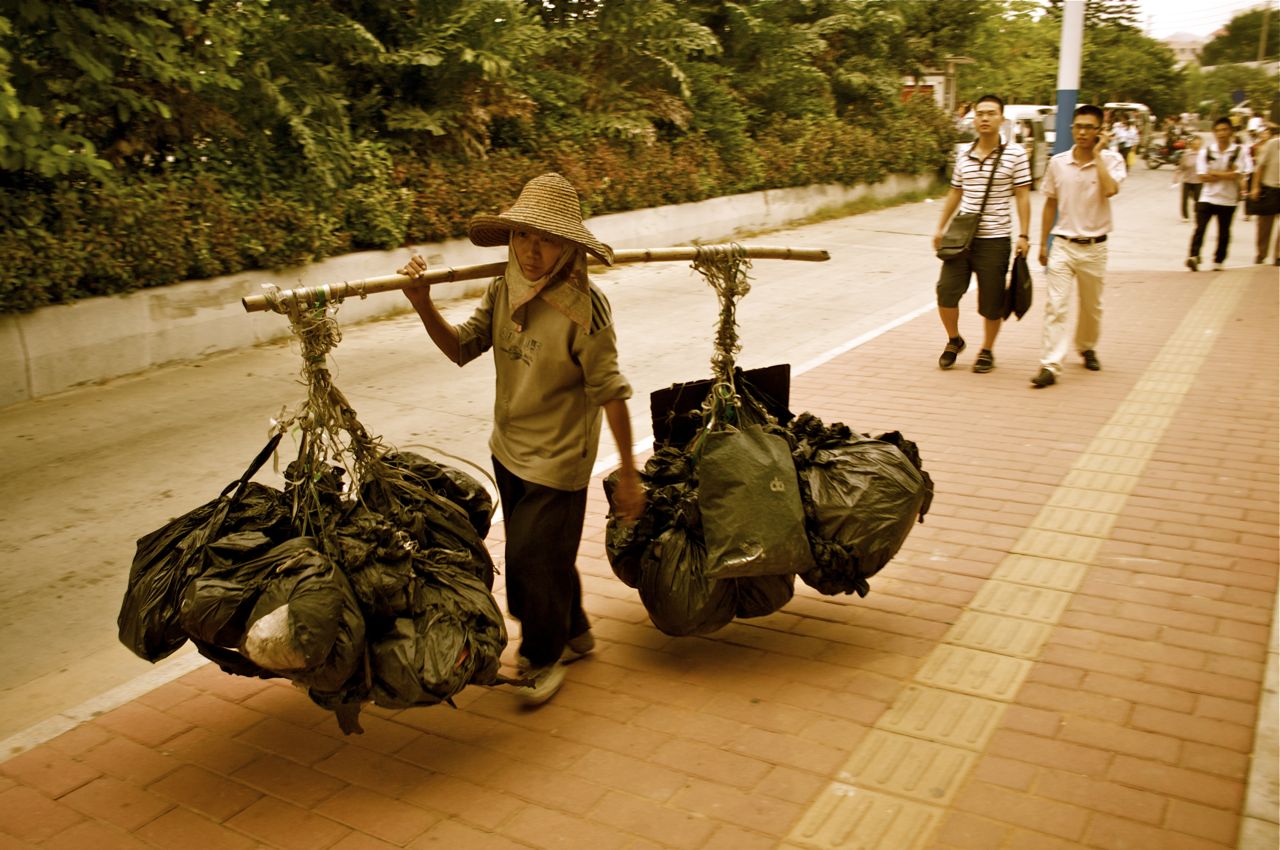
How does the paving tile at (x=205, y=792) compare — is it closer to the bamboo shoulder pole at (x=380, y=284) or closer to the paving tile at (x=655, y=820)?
the paving tile at (x=655, y=820)

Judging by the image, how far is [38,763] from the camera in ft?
12.4

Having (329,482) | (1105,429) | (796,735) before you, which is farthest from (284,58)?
(796,735)

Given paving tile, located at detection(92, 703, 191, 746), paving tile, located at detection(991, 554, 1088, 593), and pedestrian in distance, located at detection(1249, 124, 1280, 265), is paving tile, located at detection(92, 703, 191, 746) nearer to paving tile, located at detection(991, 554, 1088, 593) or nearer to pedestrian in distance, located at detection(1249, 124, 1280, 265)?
paving tile, located at detection(991, 554, 1088, 593)

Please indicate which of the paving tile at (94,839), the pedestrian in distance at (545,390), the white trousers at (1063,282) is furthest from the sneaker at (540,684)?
the white trousers at (1063,282)

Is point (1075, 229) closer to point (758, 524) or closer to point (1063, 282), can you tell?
point (1063, 282)

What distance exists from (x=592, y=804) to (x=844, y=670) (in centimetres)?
123

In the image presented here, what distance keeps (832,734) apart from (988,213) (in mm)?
5818

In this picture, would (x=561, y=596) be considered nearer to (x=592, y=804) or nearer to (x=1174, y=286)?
(x=592, y=804)

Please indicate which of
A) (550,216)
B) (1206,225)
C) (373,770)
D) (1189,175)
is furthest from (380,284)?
(1189,175)

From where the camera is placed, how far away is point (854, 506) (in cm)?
411

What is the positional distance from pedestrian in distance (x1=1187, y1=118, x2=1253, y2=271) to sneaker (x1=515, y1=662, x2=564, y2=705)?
1236 cm

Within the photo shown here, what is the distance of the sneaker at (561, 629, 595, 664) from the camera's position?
4359mm

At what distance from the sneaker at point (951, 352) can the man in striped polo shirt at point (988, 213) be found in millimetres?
12

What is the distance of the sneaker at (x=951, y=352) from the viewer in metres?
9.12
